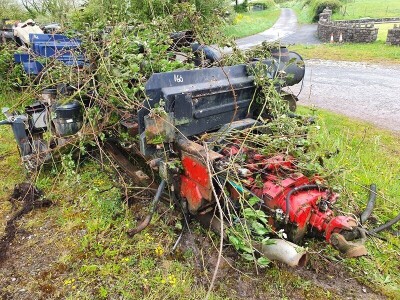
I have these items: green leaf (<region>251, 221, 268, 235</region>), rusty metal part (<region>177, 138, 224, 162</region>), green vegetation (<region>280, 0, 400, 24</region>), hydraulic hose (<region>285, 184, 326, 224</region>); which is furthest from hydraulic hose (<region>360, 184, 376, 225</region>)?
green vegetation (<region>280, 0, 400, 24</region>)

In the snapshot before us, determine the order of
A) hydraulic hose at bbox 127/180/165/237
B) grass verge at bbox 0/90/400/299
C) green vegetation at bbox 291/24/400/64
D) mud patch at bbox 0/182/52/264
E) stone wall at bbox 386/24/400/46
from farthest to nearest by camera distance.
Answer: stone wall at bbox 386/24/400/46, green vegetation at bbox 291/24/400/64, mud patch at bbox 0/182/52/264, hydraulic hose at bbox 127/180/165/237, grass verge at bbox 0/90/400/299

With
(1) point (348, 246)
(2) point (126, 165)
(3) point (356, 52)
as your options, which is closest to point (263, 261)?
(1) point (348, 246)

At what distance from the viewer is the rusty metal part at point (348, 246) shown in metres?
2.47

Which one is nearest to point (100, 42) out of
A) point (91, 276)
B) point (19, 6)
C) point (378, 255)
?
point (91, 276)

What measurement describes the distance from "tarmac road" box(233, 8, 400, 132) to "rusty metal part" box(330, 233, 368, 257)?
12.2 feet

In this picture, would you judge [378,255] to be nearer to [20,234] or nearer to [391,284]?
[391,284]

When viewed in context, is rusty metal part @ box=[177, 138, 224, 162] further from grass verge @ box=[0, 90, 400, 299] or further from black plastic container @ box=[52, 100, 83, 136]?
black plastic container @ box=[52, 100, 83, 136]

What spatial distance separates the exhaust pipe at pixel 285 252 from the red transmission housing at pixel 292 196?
0.17 metres

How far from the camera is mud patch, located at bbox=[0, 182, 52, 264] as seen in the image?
3.59 metres

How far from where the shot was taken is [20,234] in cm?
363

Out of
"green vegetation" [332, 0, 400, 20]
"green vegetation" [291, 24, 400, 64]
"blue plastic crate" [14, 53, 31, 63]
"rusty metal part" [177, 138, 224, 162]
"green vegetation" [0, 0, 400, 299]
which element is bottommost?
"green vegetation" [291, 24, 400, 64]

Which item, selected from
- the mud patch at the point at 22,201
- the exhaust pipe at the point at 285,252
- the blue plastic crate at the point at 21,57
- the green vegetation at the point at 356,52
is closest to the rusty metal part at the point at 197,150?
the exhaust pipe at the point at 285,252

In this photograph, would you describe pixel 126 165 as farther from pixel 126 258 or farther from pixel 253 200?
pixel 253 200

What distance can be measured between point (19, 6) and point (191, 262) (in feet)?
61.2
